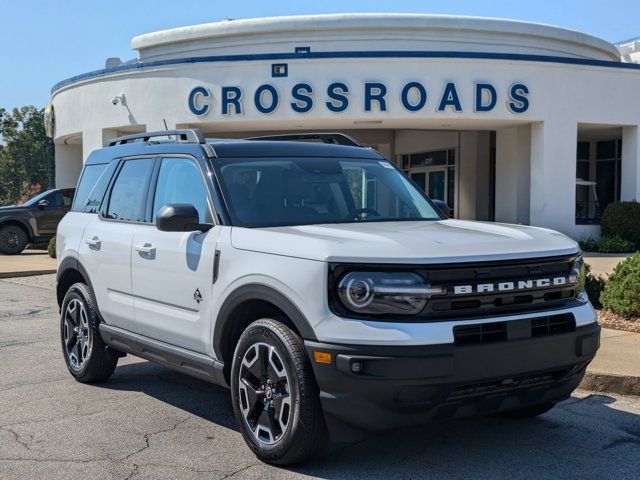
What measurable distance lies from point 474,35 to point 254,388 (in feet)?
68.4

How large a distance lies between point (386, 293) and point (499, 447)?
157 cm

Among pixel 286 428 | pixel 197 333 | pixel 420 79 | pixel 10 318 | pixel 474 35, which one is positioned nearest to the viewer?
pixel 286 428

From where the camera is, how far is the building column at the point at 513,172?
74.4 feet

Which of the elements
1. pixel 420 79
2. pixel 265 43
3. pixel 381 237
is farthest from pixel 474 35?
pixel 381 237

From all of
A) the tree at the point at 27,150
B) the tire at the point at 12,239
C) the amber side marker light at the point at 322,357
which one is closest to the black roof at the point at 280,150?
the amber side marker light at the point at 322,357

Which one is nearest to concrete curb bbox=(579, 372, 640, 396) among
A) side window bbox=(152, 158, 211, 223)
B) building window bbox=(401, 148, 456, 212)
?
side window bbox=(152, 158, 211, 223)

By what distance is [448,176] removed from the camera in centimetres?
2734

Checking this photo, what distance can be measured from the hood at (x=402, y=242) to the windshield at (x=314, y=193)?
0.92 ft

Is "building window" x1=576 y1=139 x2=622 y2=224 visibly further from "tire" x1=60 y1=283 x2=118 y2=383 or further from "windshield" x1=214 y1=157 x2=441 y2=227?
"tire" x1=60 y1=283 x2=118 y2=383

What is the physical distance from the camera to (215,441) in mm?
4875

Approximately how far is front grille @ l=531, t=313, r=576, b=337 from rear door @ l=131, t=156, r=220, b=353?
1992 millimetres

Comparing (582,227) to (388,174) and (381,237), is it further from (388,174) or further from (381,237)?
(381,237)

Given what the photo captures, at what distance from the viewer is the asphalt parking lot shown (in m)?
4.31

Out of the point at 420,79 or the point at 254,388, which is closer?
the point at 254,388
